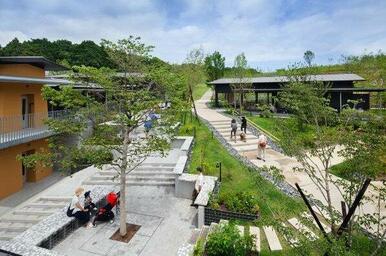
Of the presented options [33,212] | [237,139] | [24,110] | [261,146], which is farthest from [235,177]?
[24,110]

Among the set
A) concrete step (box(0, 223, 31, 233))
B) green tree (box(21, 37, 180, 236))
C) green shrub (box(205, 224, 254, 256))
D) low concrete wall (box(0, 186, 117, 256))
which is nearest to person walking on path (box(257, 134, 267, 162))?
green tree (box(21, 37, 180, 236))

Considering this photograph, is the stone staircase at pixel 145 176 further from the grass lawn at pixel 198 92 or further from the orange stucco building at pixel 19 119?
the grass lawn at pixel 198 92

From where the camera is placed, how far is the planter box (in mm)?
10256

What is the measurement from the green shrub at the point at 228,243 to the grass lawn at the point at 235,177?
86cm

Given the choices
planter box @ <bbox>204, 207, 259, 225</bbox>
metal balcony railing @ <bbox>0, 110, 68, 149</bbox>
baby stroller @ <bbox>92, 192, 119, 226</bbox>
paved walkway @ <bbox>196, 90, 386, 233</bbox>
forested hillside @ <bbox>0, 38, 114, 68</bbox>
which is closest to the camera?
planter box @ <bbox>204, 207, 259, 225</bbox>

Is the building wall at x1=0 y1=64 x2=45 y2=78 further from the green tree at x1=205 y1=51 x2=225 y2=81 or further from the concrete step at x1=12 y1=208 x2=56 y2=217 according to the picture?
the green tree at x1=205 y1=51 x2=225 y2=81

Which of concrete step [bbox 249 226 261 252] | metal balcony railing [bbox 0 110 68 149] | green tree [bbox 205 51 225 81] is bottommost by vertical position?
concrete step [bbox 249 226 261 252]

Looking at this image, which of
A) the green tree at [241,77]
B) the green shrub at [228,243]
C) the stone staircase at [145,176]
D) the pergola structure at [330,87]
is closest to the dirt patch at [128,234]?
the green shrub at [228,243]

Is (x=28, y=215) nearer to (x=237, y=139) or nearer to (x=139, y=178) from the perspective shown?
(x=139, y=178)

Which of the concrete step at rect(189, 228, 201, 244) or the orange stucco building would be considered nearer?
the concrete step at rect(189, 228, 201, 244)

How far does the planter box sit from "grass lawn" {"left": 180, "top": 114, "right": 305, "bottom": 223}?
539mm

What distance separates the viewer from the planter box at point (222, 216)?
10256 millimetres

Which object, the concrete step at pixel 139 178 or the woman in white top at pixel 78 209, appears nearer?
the woman in white top at pixel 78 209

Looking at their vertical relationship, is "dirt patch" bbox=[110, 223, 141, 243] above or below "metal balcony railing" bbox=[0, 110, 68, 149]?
below
